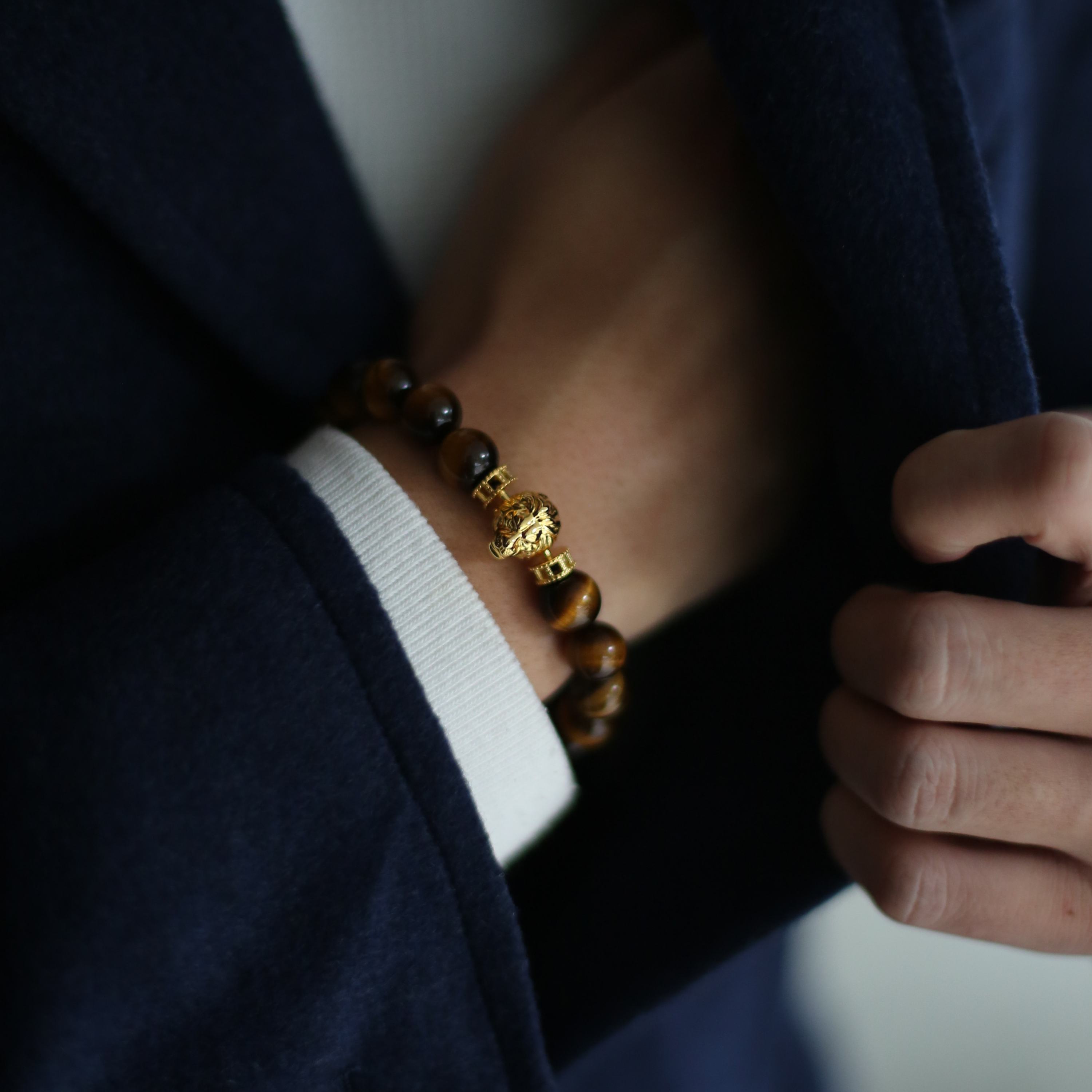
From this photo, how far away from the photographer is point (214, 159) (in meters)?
0.52

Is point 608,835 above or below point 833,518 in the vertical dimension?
below

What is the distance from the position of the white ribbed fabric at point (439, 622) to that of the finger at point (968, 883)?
19cm

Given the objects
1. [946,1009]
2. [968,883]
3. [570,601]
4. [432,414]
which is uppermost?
[432,414]

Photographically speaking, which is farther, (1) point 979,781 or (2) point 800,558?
(2) point 800,558

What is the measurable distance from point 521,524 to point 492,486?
0.10 ft

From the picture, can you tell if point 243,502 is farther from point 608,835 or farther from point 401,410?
point 608,835

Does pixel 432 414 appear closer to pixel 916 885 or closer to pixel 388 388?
pixel 388 388

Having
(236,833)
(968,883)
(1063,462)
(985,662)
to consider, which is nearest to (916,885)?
(968,883)

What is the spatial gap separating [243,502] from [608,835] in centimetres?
34

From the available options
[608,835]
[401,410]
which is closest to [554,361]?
[401,410]

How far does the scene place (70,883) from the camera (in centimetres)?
36

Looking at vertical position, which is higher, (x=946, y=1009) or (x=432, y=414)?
(x=432, y=414)

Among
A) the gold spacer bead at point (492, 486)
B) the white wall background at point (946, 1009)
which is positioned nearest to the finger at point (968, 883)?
the gold spacer bead at point (492, 486)

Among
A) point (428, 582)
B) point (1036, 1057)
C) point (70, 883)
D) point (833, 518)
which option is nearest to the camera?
point (70, 883)
